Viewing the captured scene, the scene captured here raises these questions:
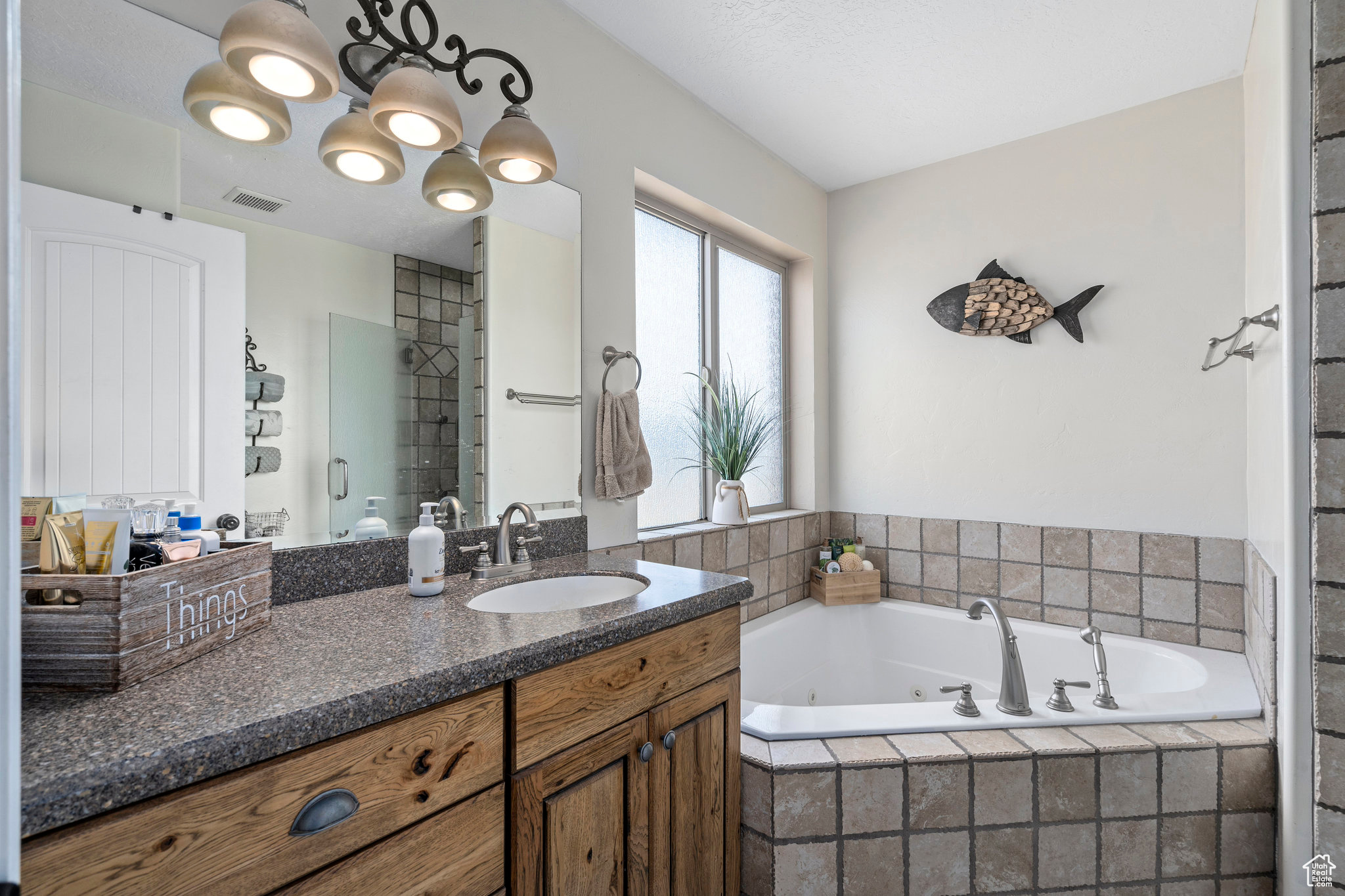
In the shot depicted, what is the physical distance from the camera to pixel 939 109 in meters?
2.36

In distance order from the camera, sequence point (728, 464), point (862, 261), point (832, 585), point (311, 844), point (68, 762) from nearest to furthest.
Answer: point (68, 762) < point (311, 844) < point (728, 464) < point (832, 585) < point (862, 261)

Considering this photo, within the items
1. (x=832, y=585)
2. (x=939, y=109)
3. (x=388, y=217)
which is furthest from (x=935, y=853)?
(x=939, y=109)

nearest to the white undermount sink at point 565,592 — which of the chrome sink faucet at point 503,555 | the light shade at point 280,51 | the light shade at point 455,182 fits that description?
the chrome sink faucet at point 503,555

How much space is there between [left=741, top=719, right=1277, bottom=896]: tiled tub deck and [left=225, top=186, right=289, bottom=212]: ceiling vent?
1.55 m

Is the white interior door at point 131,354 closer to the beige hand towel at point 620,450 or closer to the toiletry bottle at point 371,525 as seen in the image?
the toiletry bottle at point 371,525

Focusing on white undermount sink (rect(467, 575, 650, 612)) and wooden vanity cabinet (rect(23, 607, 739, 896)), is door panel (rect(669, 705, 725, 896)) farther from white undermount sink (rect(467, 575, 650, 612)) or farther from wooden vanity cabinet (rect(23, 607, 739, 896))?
white undermount sink (rect(467, 575, 650, 612))

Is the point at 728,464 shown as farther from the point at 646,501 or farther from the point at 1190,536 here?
the point at 1190,536

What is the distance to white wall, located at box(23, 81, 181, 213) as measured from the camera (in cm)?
94

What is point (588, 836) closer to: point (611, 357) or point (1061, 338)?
point (611, 357)

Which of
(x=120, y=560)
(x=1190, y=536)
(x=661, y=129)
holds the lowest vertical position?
(x=1190, y=536)

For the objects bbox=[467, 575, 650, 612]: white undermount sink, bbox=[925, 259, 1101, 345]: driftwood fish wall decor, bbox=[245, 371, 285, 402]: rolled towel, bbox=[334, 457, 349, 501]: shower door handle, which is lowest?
bbox=[467, 575, 650, 612]: white undermount sink

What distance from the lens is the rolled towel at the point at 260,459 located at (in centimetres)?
117

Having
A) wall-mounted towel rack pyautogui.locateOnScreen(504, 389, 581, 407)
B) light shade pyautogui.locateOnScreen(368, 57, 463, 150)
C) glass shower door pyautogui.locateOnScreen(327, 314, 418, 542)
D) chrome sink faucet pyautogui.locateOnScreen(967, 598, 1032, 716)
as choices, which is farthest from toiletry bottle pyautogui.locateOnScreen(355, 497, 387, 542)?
chrome sink faucet pyautogui.locateOnScreen(967, 598, 1032, 716)

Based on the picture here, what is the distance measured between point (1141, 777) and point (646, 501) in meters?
1.62
